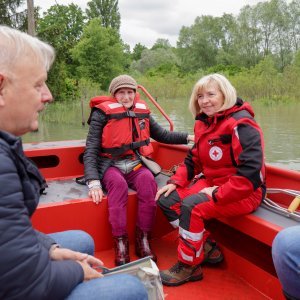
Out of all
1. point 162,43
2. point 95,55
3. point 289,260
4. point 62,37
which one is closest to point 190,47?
point 95,55

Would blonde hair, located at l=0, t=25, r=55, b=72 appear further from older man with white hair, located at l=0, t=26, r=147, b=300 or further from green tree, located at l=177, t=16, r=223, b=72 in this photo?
green tree, located at l=177, t=16, r=223, b=72

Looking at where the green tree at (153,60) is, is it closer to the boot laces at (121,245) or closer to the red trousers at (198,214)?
the boot laces at (121,245)

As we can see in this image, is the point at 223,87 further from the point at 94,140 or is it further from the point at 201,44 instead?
the point at 201,44

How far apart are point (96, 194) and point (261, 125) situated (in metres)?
8.32

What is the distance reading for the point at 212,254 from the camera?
2084mm

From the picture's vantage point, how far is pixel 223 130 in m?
1.95

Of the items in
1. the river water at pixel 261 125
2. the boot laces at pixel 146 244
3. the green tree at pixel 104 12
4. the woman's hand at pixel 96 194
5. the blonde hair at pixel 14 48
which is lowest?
the river water at pixel 261 125

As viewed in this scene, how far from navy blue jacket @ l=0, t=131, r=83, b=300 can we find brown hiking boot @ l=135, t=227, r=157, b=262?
132 centimetres

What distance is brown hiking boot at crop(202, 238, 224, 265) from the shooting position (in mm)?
2070

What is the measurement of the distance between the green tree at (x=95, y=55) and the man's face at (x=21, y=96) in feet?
86.5

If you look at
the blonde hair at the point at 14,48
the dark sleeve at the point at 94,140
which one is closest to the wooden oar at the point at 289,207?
the dark sleeve at the point at 94,140

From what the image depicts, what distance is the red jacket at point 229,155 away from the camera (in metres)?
1.76

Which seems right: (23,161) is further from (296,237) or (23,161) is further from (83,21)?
(83,21)

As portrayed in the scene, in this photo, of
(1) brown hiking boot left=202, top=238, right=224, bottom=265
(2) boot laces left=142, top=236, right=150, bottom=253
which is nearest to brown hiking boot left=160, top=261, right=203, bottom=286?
(1) brown hiking boot left=202, top=238, right=224, bottom=265
